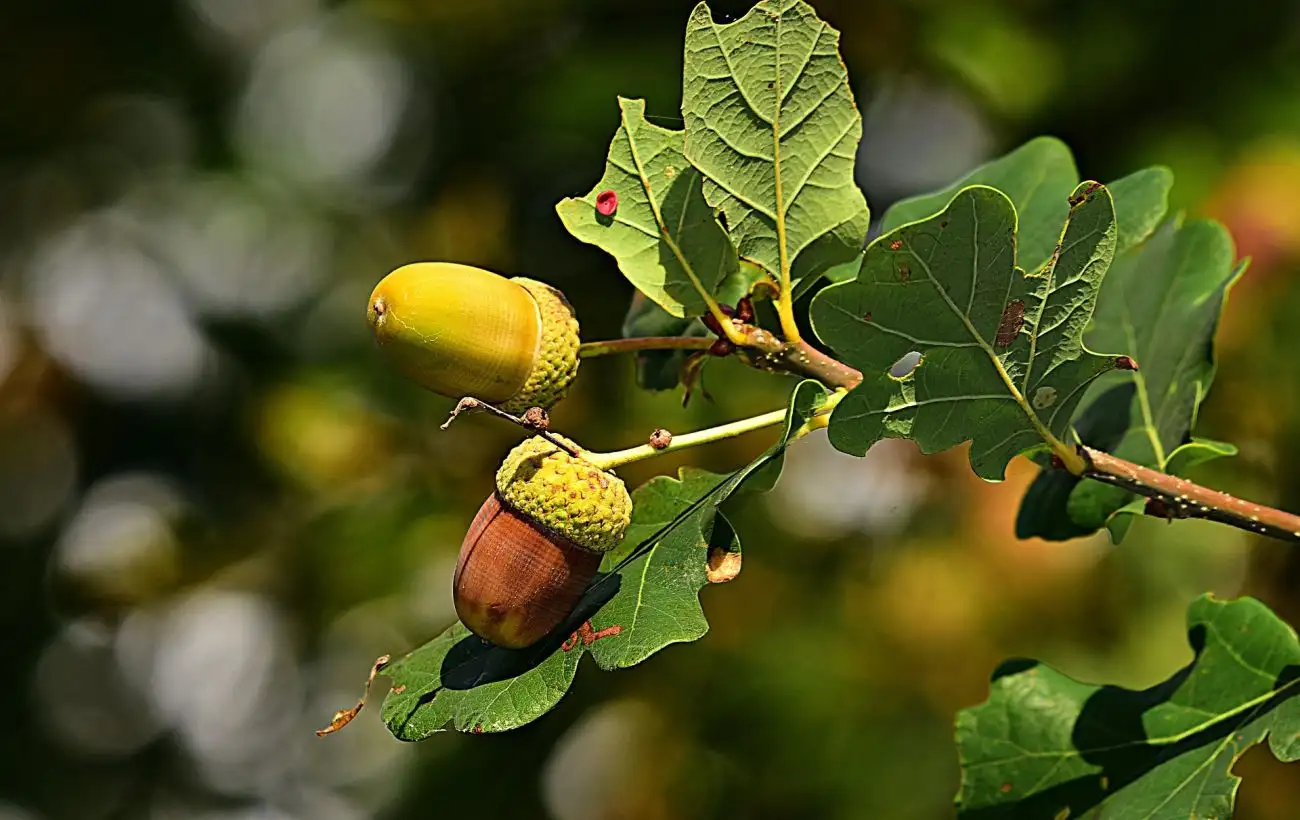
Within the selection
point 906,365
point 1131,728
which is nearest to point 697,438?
point 1131,728

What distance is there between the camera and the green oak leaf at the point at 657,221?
82cm

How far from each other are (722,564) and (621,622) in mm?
79

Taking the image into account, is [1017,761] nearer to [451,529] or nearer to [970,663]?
[970,663]

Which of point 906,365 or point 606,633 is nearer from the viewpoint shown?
point 606,633

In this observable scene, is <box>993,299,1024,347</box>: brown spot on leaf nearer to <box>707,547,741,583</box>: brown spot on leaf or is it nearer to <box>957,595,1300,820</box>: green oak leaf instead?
<box>707,547,741,583</box>: brown spot on leaf

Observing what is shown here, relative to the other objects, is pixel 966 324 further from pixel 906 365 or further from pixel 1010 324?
pixel 906 365

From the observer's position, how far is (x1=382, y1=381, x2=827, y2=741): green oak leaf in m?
0.74

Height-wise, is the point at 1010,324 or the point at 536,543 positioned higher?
the point at 1010,324

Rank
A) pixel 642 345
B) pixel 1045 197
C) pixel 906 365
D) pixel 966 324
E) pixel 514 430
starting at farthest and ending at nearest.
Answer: pixel 514 430
pixel 906 365
pixel 1045 197
pixel 642 345
pixel 966 324

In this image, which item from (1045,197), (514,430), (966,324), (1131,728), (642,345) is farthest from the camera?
(514,430)

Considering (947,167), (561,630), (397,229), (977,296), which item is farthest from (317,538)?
(977,296)

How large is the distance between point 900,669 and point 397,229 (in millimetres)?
1672

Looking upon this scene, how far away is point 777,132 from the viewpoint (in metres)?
0.81

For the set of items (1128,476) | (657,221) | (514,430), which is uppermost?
(657,221)
